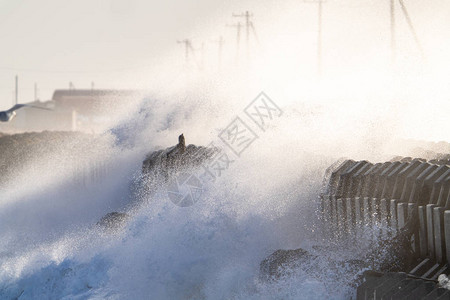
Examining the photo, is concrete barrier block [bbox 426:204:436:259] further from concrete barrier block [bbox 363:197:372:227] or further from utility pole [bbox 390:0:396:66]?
utility pole [bbox 390:0:396:66]

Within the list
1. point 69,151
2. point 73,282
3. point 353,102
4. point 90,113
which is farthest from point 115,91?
point 73,282

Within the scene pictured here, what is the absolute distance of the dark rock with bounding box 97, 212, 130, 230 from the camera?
54.5ft

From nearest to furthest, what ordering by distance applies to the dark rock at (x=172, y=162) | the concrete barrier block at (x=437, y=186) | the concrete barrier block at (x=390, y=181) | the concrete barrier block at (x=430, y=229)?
the concrete barrier block at (x=430, y=229) → the concrete barrier block at (x=437, y=186) → the concrete barrier block at (x=390, y=181) → the dark rock at (x=172, y=162)

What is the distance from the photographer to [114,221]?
17391 millimetres

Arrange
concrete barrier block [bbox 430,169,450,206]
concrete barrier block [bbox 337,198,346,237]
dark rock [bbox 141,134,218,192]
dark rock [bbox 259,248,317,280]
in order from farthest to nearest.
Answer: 1. dark rock [bbox 141,134,218,192]
2. concrete barrier block [bbox 337,198,346,237]
3. dark rock [bbox 259,248,317,280]
4. concrete barrier block [bbox 430,169,450,206]

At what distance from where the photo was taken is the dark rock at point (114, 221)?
54.5ft

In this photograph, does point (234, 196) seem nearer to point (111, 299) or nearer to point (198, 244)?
point (198, 244)

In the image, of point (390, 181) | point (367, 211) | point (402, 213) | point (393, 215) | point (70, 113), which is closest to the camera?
point (402, 213)

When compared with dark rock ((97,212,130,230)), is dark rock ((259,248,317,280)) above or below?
above

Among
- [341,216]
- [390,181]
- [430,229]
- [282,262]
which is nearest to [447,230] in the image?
[430,229]

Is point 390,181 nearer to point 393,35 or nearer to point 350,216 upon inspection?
point 350,216

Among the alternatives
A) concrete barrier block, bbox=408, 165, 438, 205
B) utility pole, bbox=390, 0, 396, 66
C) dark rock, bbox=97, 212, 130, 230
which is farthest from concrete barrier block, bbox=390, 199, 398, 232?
utility pole, bbox=390, 0, 396, 66

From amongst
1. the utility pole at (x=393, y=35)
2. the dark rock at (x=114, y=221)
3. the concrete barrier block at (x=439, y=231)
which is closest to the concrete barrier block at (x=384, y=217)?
the concrete barrier block at (x=439, y=231)

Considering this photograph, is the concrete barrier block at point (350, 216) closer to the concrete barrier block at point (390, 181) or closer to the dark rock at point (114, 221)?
the concrete barrier block at point (390, 181)
